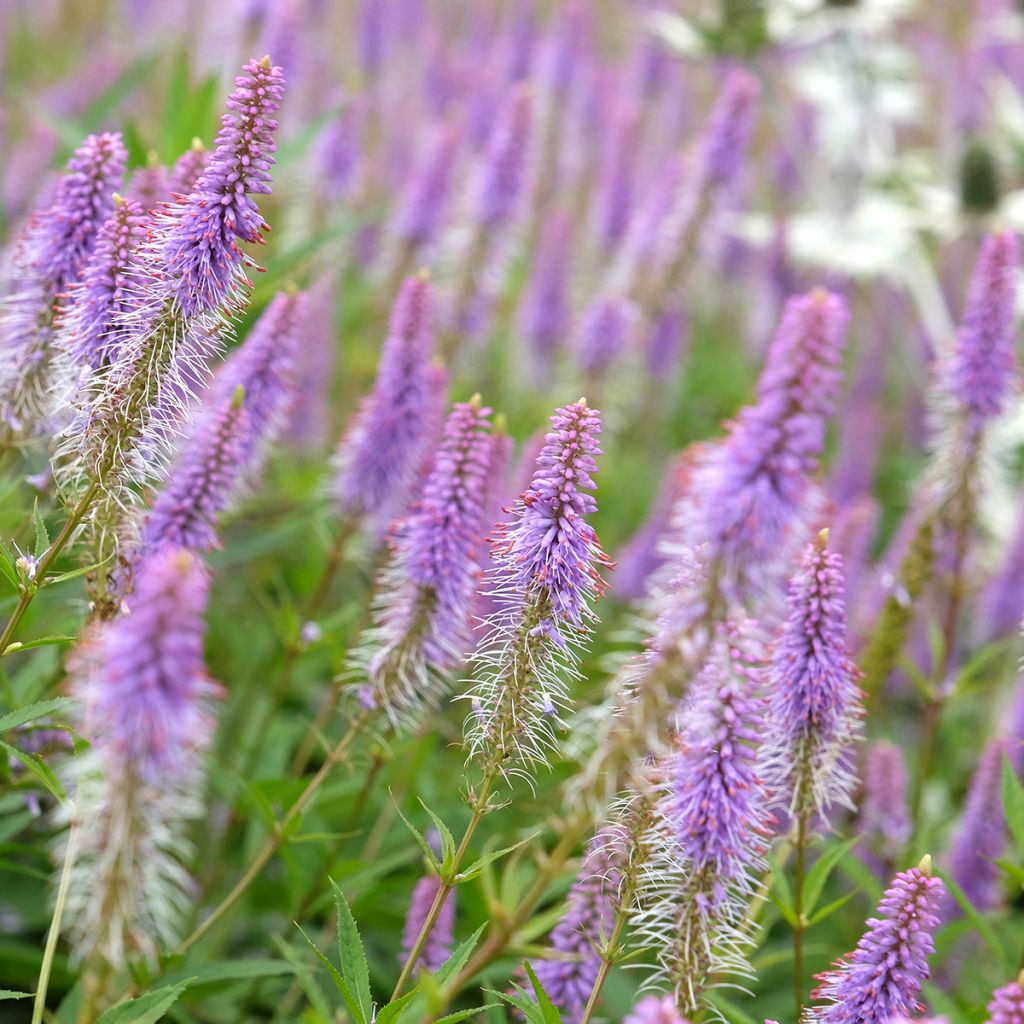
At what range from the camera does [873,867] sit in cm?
448

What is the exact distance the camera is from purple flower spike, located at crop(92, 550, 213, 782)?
1707 millimetres

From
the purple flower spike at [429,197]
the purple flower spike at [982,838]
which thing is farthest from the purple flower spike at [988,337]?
the purple flower spike at [429,197]

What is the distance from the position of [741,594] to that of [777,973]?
2819mm

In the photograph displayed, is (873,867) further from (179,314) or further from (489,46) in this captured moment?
(489,46)

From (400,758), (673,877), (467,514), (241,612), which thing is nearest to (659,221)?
(241,612)

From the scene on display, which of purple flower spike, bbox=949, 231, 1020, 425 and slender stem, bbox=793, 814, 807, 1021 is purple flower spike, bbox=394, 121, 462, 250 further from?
slender stem, bbox=793, 814, 807, 1021

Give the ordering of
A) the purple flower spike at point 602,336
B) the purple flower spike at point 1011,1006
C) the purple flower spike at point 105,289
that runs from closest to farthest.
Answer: the purple flower spike at point 1011,1006, the purple flower spike at point 105,289, the purple flower spike at point 602,336

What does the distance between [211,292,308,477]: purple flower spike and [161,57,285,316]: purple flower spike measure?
0.89 meters

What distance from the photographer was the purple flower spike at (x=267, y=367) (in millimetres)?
3445

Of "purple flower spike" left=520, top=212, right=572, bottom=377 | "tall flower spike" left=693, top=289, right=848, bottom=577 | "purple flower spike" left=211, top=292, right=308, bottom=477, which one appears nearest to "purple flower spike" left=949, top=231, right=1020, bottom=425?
"tall flower spike" left=693, top=289, right=848, bottom=577

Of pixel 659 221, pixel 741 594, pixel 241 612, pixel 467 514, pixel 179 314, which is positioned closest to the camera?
pixel 741 594

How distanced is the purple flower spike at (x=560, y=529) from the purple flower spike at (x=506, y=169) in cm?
420

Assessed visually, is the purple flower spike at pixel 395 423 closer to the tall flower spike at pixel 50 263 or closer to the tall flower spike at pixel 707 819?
the tall flower spike at pixel 50 263

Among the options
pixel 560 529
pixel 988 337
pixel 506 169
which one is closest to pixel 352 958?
pixel 560 529
